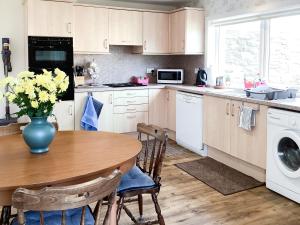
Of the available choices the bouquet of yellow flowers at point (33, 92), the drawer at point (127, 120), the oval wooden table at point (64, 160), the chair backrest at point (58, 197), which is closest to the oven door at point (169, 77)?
the drawer at point (127, 120)

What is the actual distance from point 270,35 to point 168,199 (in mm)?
2524

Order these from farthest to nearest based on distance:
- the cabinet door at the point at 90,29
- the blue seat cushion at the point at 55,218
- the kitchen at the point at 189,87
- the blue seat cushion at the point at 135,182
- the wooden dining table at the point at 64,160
Result: 1. the cabinet door at the point at 90,29
2. the kitchen at the point at 189,87
3. the blue seat cushion at the point at 135,182
4. the blue seat cushion at the point at 55,218
5. the wooden dining table at the point at 64,160

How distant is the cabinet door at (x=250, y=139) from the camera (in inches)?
131

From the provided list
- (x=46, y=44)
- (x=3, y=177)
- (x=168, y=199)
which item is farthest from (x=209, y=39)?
(x=3, y=177)

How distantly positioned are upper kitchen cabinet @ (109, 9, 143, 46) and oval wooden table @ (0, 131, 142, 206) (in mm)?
2774

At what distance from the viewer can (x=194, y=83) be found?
5.41 m

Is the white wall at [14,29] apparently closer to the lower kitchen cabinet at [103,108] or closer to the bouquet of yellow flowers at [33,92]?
the lower kitchen cabinet at [103,108]

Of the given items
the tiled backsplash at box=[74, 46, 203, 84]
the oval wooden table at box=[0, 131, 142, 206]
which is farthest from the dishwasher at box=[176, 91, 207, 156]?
the oval wooden table at box=[0, 131, 142, 206]

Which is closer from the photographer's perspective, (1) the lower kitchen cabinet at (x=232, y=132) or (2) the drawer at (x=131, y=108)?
(1) the lower kitchen cabinet at (x=232, y=132)

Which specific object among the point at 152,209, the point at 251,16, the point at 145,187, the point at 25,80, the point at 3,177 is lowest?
the point at 152,209

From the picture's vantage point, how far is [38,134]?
1.91 meters

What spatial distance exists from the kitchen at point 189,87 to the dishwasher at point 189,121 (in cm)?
1

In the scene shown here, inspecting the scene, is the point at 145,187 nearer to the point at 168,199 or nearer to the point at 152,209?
the point at 152,209

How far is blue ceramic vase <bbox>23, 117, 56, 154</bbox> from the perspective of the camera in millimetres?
1913
